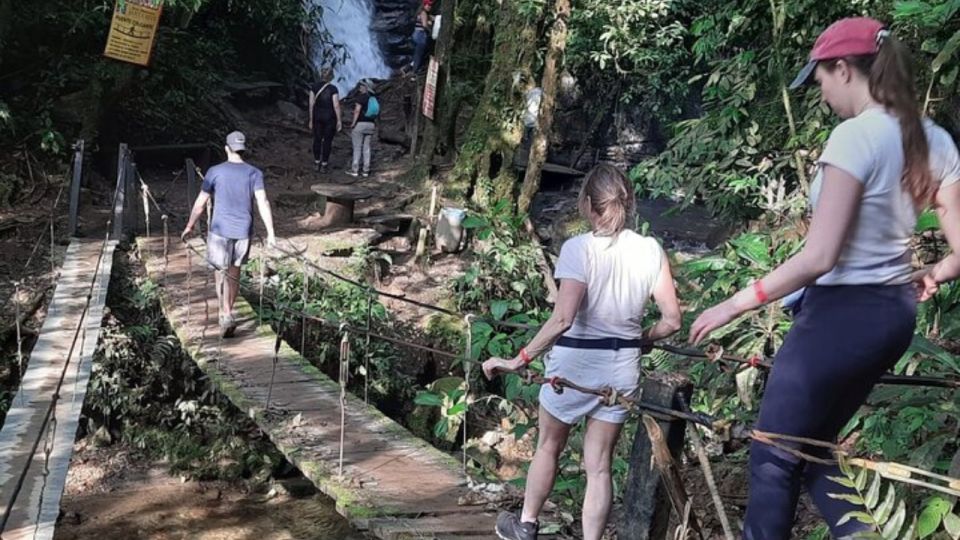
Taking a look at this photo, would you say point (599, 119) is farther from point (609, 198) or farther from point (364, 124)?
point (609, 198)

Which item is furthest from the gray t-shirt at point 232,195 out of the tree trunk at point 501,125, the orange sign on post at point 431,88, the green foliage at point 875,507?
the orange sign on post at point 431,88

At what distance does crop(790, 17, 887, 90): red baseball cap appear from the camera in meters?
1.72

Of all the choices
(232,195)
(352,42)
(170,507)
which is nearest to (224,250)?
(232,195)

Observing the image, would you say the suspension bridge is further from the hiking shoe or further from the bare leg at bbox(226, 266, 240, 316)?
the hiking shoe

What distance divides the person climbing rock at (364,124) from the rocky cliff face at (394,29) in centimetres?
781

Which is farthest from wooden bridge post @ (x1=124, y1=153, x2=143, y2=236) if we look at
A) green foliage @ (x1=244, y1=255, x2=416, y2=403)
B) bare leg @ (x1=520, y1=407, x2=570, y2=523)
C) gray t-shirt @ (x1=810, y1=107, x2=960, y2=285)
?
gray t-shirt @ (x1=810, y1=107, x2=960, y2=285)

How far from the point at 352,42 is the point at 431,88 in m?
8.09

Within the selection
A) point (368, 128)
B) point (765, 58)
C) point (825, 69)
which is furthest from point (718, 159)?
point (368, 128)

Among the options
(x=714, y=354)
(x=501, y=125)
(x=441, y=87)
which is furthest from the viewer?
(x=441, y=87)

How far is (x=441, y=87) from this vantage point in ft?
39.4

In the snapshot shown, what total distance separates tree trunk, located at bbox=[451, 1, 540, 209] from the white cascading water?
7651 millimetres

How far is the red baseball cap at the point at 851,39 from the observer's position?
1.72 metres

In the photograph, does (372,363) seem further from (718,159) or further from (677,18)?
(677,18)

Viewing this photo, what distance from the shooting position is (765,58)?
18.2ft
